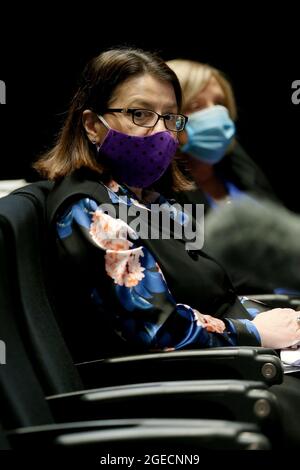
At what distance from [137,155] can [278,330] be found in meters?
0.56

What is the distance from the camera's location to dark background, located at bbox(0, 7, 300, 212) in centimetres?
328

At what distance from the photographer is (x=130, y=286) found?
187 cm

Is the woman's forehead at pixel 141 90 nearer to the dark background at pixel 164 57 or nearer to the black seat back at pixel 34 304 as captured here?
the black seat back at pixel 34 304

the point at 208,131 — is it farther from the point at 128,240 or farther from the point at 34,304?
the point at 34,304

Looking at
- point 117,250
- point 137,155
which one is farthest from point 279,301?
point 117,250

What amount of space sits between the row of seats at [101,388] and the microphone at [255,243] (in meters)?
1.29

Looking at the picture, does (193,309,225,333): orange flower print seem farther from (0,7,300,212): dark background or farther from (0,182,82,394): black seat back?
(0,7,300,212): dark background

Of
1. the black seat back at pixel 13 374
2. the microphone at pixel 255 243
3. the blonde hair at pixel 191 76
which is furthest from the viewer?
the microphone at pixel 255 243

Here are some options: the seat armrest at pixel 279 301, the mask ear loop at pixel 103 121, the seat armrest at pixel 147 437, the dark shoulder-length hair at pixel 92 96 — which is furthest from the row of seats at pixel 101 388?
the seat armrest at pixel 279 301

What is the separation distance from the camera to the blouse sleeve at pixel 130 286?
1.87 m

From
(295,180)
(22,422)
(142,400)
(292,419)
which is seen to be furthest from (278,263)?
(22,422)

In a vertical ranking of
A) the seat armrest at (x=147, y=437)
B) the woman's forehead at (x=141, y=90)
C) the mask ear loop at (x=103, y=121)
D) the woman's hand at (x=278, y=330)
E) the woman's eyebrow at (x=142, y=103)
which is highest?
the woman's forehead at (x=141, y=90)

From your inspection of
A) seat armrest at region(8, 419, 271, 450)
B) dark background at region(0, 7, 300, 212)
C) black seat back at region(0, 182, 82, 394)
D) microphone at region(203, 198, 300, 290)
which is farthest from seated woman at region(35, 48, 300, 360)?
microphone at region(203, 198, 300, 290)
